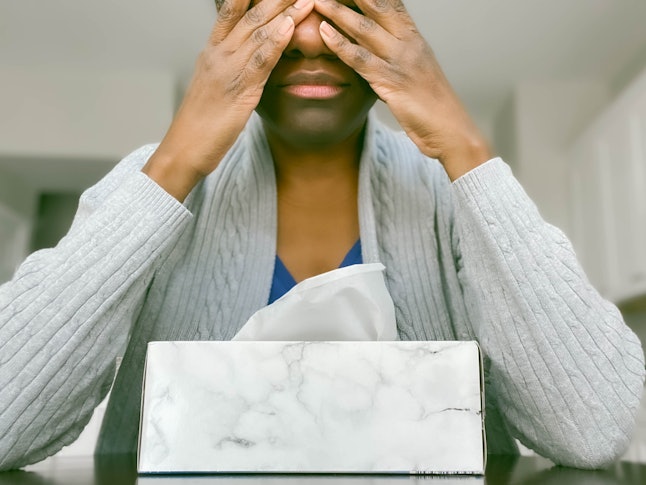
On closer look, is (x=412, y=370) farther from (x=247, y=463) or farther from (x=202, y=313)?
(x=202, y=313)

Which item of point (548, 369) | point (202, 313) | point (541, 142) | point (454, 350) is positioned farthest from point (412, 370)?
point (541, 142)

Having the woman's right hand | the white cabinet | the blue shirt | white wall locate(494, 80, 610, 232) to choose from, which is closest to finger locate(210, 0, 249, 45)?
the woman's right hand

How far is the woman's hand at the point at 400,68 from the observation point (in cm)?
59

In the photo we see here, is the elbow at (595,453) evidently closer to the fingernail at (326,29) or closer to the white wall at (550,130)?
the fingernail at (326,29)

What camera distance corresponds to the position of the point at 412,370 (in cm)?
40

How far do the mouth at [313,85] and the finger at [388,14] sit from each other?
0.23 feet

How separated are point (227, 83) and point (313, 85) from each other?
3.3 inches

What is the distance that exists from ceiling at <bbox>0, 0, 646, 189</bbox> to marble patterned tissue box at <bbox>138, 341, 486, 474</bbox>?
241cm

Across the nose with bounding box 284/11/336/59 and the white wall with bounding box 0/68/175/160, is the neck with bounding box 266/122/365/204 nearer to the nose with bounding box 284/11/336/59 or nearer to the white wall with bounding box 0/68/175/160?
the nose with bounding box 284/11/336/59

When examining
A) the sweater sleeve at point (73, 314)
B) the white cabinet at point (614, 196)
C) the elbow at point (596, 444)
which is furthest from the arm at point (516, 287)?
the white cabinet at point (614, 196)

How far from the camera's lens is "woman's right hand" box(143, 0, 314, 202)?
1.92 feet

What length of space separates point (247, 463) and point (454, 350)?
0.15 m

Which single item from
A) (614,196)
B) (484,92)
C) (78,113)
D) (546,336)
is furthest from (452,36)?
(546,336)

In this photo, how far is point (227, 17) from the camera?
2.01ft
